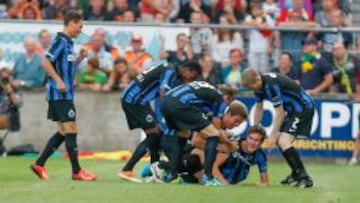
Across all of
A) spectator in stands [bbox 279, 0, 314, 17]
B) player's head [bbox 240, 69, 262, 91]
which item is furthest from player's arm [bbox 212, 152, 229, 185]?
spectator in stands [bbox 279, 0, 314, 17]

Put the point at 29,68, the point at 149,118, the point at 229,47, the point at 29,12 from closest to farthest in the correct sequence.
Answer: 1. the point at 149,118
2. the point at 229,47
3. the point at 29,68
4. the point at 29,12

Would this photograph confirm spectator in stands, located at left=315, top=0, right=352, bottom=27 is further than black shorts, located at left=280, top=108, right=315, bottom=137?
Yes

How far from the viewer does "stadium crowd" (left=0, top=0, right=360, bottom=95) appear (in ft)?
77.7

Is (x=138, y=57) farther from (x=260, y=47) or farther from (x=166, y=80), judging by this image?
(x=166, y=80)

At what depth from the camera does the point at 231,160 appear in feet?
54.7

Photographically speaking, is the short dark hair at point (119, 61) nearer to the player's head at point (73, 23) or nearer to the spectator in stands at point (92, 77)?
the spectator in stands at point (92, 77)

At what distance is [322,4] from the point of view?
25.2m

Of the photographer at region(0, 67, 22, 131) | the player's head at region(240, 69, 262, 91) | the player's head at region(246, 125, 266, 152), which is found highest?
the player's head at region(240, 69, 262, 91)

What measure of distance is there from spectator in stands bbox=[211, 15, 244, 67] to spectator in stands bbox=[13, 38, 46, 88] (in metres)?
3.42

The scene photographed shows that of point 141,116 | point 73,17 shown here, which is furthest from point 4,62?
point 73,17

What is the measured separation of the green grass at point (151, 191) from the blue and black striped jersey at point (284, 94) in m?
1.08

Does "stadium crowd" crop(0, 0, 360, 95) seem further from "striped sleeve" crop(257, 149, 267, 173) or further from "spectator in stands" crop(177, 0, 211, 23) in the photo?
"striped sleeve" crop(257, 149, 267, 173)

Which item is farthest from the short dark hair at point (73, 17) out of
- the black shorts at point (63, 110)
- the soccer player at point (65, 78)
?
the black shorts at point (63, 110)

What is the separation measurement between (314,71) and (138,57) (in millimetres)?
3365
